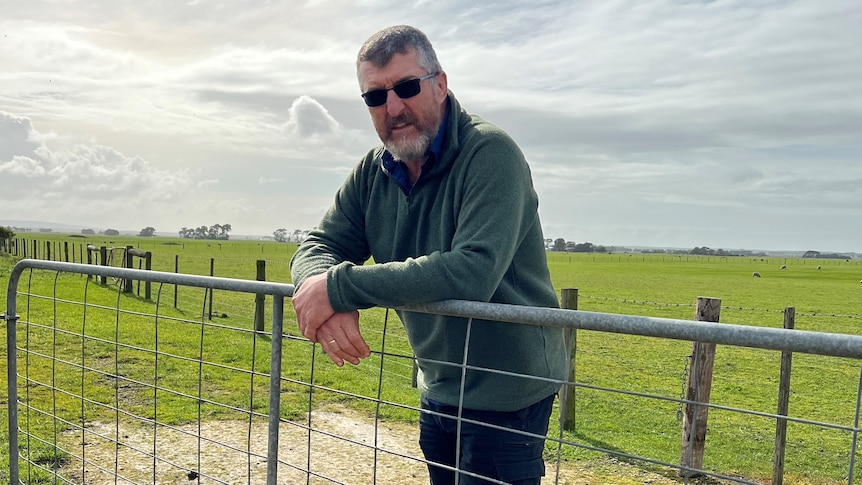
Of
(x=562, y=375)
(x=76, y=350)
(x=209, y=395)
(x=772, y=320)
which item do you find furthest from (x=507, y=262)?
(x=772, y=320)

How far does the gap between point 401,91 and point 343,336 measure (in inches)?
34.0

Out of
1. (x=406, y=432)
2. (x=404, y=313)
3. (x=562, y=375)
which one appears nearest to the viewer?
(x=562, y=375)

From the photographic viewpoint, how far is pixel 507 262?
2141mm

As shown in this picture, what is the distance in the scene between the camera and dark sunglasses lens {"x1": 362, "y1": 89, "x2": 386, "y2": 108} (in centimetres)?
238

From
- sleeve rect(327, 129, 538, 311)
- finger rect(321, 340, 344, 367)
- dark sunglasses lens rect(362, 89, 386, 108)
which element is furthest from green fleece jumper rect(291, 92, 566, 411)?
dark sunglasses lens rect(362, 89, 386, 108)

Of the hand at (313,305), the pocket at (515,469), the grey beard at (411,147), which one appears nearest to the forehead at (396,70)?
the grey beard at (411,147)

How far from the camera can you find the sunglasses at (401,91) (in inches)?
91.7

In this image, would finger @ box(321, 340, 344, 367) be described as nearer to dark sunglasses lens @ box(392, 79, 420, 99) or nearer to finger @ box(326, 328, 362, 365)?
finger @ box(326, 328, 362, 365)

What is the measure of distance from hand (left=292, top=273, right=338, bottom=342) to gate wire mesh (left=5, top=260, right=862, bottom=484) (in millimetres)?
222

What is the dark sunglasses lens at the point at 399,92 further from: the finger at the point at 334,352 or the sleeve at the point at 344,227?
the finger at the point at 334,352

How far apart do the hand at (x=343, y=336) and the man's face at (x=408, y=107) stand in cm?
61

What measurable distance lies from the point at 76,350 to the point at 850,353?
1073 centimetres

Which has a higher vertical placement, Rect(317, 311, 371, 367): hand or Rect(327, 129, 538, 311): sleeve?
Rect(327, 129, 538, 311): sleeve

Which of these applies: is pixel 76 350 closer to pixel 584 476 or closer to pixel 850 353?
pixel 584 476
